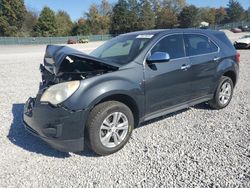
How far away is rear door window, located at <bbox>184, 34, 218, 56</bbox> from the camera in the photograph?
5000 mm

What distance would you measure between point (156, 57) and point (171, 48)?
0.65 metres

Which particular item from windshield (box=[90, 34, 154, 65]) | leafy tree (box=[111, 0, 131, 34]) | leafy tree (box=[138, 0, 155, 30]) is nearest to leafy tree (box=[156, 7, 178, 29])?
leafy tree (box=[138, 0, 155, 30])

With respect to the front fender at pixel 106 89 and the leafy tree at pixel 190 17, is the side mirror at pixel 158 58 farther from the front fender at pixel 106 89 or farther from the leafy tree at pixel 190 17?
the leafy tree at pixel 190 17

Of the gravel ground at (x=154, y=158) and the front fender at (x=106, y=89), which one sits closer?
the gravel ground at (x=154, y=158)

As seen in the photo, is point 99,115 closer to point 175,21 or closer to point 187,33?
point 187,33

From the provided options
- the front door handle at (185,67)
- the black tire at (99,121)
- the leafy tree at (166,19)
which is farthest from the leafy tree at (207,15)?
the black tire at (99,121)

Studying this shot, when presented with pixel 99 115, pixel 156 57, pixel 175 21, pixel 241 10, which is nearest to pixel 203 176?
pixel 99 115

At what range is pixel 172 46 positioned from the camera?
474 cm

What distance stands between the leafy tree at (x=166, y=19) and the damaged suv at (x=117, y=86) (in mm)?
80794

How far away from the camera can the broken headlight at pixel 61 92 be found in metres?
3.58

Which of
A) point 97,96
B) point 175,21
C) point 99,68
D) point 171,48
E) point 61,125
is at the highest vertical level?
point 175,21

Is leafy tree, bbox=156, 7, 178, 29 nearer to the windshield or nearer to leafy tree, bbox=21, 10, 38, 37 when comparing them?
leafy tree, bbox=21, 10, 38, 37

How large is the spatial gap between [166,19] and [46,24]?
36.6 m

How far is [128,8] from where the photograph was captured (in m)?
79.3
